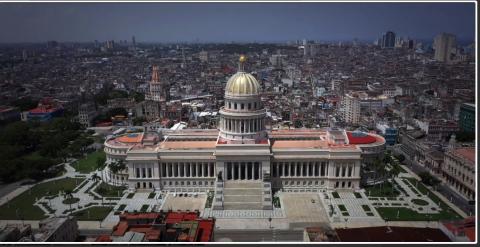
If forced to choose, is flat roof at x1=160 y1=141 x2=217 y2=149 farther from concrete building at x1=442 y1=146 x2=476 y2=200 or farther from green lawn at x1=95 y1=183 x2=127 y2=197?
concrete building at x1=442 y1=146 x2=476 y2=200

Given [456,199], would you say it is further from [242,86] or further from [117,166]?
[117,166]

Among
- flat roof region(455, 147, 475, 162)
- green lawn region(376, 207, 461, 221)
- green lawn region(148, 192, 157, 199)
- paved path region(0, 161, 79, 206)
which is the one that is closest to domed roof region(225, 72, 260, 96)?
green lawn region(148, 192, 157, 199)

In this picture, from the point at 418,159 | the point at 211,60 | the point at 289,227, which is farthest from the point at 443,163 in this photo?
the point at 211,60

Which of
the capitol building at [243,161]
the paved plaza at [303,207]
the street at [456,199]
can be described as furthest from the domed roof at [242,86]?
the street at [456,199]

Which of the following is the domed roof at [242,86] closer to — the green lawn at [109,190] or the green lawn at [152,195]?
the green lawn at [152,195]

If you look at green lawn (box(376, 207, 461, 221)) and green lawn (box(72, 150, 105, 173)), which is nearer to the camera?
green lawn (box(376, 207, 461, 221))

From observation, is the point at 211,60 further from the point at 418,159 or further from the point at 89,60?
the point at 418,159
